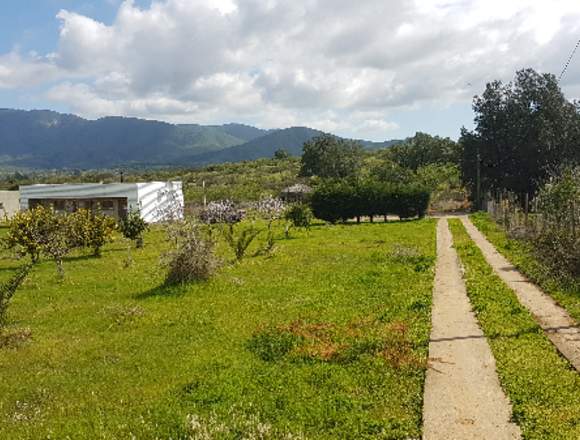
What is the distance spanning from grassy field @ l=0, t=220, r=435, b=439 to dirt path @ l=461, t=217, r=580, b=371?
2.12 m

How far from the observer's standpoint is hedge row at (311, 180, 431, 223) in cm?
4112

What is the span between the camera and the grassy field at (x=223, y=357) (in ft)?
22.6

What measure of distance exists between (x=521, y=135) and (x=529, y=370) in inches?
1839

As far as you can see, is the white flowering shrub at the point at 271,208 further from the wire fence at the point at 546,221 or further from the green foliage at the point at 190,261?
the green foliage at the point at 190,261

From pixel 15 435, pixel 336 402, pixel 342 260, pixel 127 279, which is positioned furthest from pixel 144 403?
pixel 342 260

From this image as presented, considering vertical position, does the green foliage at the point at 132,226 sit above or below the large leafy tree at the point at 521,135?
below

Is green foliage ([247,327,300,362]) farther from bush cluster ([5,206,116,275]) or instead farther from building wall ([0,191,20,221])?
building wall ([0,191,20,221])

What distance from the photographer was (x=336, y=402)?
24.0ft

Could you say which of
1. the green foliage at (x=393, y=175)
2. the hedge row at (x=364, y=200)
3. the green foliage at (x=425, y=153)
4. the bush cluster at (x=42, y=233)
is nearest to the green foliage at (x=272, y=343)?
the bush cluster at (x=42, y=233)

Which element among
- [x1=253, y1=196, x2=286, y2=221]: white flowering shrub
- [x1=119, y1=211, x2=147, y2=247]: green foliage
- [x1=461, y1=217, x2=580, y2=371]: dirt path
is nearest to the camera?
[x1=461, y1=217, x2=580, y2=371]: dirt path

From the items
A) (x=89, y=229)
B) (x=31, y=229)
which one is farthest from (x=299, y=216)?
(x=31, y=229)

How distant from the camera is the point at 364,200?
4131 cm

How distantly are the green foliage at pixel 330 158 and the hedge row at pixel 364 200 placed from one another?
32.4m

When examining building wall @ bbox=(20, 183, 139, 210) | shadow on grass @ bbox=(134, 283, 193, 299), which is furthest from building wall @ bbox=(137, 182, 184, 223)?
shadow on grass @ bbox=(134, 283, 193, 299)
